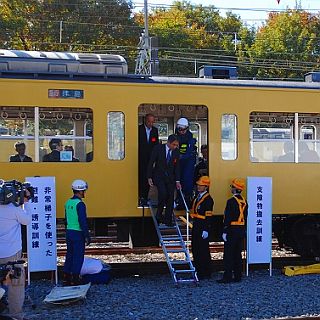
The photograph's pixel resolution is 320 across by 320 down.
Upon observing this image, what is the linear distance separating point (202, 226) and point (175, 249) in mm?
591

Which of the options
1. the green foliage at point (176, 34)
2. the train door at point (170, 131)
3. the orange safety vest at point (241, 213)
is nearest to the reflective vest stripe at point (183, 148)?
the train door at point (170, 131)

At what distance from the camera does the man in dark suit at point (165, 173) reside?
9703 millimetres

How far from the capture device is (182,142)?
1034 cm

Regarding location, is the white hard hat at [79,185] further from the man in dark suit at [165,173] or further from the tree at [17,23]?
the tree at [17,23]

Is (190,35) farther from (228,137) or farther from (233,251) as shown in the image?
(233,251)

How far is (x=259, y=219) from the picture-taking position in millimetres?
10102

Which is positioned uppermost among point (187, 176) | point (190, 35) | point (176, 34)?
point (190, 35)

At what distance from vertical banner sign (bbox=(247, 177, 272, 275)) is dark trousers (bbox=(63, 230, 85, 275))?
9.52ft

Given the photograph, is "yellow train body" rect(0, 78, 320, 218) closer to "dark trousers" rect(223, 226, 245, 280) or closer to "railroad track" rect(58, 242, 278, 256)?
"dark trousers" rect(223, 226, 245, 280)

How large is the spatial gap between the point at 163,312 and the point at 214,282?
7.06ft

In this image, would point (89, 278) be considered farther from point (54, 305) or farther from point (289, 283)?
point (289, 283)

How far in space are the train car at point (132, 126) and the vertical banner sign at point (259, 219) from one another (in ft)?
2.07

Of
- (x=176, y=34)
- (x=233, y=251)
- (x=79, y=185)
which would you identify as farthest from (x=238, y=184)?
(x=176, y=34)

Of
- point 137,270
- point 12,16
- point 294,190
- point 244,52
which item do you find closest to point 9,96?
point 137,270
